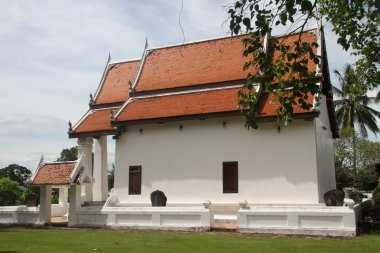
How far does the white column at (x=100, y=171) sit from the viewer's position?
65.4 ft

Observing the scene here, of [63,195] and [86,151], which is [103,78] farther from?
[63,195]

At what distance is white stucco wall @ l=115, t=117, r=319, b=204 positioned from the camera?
15336 mm

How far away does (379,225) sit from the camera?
13.2 m

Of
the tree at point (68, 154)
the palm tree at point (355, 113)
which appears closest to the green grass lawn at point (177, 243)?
the palm tree at point (355, 113)

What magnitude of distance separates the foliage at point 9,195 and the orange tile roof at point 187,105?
37.4ft

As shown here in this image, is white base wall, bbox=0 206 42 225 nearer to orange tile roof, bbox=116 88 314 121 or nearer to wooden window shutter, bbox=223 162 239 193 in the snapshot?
orange tile roof, bbox=116 88 314 121

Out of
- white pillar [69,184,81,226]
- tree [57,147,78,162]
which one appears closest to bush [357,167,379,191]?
white pillar [69,184,81,226]

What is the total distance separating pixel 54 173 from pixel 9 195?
11921 mm

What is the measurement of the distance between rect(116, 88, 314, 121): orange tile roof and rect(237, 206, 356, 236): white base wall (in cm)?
408

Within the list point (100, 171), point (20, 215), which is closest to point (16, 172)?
point (100, 171)

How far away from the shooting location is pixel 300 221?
12.3m

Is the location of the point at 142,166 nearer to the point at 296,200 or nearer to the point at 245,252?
the point at 296,200

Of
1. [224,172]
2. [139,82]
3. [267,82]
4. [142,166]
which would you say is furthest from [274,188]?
[267,82]

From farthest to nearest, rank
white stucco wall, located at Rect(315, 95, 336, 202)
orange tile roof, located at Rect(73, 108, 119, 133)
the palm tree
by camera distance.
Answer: the palm tree < orange tile roof, located at Rect(73, 108, 119, 133) < white stucco wall, located at Rect(315, 95, 336, 202)
